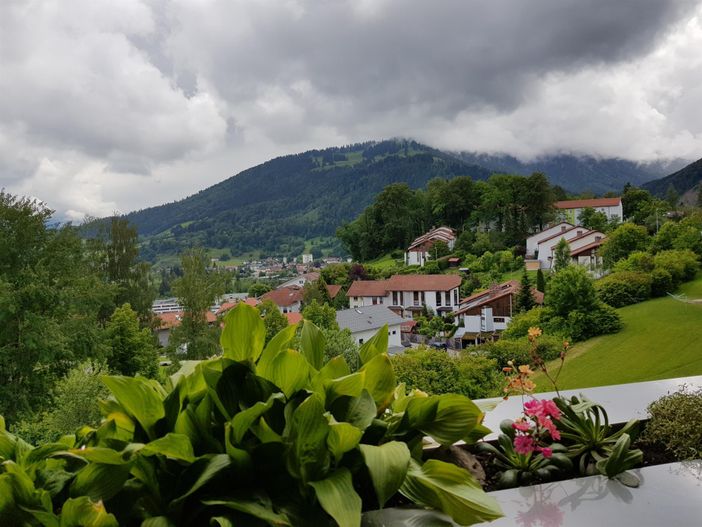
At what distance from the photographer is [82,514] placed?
48 cm

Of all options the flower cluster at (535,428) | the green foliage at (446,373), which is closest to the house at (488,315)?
the green foliage at (446,373)

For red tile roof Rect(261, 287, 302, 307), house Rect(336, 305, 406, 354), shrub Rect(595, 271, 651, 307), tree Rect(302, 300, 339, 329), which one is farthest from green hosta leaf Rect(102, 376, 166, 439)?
red tile roof Rect(261, 287, 302, 307)

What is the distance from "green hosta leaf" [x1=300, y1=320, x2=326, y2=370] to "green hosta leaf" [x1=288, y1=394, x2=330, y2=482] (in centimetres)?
19

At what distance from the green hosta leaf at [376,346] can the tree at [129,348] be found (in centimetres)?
1005

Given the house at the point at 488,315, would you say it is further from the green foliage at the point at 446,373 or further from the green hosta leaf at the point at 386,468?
the green hosta leaf at the point at 386,468

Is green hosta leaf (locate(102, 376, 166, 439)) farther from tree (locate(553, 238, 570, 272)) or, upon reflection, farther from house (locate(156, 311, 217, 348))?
tree (locate(553, 238, 570, 272))

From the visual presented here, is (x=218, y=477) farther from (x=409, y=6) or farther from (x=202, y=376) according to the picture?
(x=409, y=6)

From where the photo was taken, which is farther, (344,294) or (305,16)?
(344,294)

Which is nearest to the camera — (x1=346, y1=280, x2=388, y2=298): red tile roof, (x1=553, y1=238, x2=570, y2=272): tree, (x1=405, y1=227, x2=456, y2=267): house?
(x1=553, y1=238, x2=570, y2=272): tree

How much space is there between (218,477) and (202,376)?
0.15 m

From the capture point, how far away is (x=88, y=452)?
519 mm

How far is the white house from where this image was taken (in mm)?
21250

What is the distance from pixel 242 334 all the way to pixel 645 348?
9.00 meters

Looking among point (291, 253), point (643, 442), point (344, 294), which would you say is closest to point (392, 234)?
point (344, 294)
